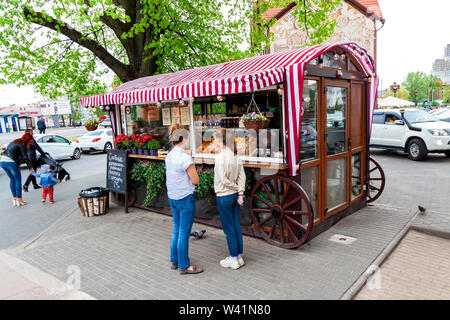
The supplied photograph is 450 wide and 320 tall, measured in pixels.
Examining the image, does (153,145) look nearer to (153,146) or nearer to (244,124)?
(153,146)

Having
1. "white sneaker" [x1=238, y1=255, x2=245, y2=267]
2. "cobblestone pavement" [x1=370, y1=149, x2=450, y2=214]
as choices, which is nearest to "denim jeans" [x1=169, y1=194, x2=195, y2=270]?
"white sneaker" [x1=238, y1=255, x2=245, y2=267]

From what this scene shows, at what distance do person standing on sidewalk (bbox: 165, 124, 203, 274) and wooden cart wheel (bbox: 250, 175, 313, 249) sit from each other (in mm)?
1405

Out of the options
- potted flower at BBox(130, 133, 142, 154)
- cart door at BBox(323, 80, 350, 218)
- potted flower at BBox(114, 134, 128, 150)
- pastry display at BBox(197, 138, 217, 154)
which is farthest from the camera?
potted flower at BBox(114, 134, 128, 150)

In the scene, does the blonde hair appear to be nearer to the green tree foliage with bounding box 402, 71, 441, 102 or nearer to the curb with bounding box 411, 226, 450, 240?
the curb with bounding box 411, 226, 450, 240

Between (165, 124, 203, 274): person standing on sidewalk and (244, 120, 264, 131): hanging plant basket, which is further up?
(244, 120, 264, 131): hanging plant basket

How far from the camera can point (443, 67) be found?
175375 millimetres

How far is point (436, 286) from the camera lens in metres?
4.04

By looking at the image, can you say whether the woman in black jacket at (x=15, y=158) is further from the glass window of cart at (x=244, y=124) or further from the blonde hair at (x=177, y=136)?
the blonde hair at (x=177, y=136)

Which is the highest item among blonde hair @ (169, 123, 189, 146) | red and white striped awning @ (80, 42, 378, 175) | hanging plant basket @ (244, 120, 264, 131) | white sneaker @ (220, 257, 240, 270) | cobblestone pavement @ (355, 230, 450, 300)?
red and white striped awning @ (80, 42, 378, 175)

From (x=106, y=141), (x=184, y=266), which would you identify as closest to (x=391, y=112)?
(x=184, y=266)

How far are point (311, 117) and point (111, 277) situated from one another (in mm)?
3849

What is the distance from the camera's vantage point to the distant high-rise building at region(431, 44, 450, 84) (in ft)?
540

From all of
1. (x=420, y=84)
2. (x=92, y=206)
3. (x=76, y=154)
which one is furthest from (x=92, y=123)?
(x=420, y=84)
